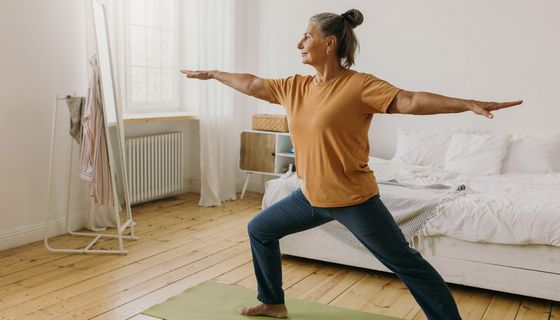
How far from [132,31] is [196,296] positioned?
2.78m

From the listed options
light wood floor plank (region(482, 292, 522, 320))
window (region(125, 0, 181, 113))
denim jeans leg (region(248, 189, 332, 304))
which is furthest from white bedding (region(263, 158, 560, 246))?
window (region(125, 0, 181, 113))

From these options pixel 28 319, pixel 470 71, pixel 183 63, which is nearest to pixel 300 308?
pixel 28 319

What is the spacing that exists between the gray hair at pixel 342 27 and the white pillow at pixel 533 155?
97.3 inches

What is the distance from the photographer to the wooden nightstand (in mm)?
5121

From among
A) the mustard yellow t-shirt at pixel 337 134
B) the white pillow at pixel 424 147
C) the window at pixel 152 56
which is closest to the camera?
the mustard yellow t-shirt at pixel 337 134

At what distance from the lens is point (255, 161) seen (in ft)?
17.2

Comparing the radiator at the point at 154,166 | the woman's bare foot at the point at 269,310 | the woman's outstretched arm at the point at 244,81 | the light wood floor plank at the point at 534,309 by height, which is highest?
the woman's outstretched arm at the point at 244,81

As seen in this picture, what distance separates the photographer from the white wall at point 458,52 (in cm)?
452

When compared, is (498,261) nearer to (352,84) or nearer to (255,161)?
(352,84)

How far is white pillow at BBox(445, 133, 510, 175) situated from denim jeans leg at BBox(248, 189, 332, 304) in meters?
2.15

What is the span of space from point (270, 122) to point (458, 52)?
169cm

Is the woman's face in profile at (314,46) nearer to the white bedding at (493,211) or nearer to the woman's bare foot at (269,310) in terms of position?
the woman's bare foot at (269,310)

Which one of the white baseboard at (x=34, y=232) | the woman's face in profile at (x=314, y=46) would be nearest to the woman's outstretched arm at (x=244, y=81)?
the woman's face in profile at (x=314, y=46)

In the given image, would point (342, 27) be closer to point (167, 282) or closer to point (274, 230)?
point (274, 230)
